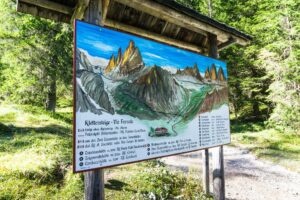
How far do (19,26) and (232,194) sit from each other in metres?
13.9

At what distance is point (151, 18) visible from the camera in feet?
12.2

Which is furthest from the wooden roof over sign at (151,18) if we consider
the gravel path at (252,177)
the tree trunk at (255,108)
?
the tree trunk at (255,108)

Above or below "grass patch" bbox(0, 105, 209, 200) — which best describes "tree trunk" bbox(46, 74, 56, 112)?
above

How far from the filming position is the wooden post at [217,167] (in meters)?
4.25

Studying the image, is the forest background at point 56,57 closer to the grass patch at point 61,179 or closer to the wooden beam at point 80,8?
the grass patch at point 61,179

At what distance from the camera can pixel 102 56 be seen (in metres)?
2.39

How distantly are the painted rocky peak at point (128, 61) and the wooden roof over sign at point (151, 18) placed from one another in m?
0.59

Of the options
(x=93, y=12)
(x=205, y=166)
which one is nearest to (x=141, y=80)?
(x=93, y=12)

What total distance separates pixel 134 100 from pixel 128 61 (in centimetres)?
49

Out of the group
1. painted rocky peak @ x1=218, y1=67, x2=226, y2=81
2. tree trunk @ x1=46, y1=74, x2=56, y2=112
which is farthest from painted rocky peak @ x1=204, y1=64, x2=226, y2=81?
tree trunk @ x1=46, y1=74, x2=56, y2=112

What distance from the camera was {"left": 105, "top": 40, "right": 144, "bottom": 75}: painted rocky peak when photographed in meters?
2.48

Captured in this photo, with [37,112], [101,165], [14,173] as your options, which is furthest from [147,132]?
[37,112]

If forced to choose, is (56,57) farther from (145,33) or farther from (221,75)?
(221,75)

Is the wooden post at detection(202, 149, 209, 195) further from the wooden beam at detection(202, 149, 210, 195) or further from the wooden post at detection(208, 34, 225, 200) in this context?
the wooden post at detection(208, 34, 225, 200)
